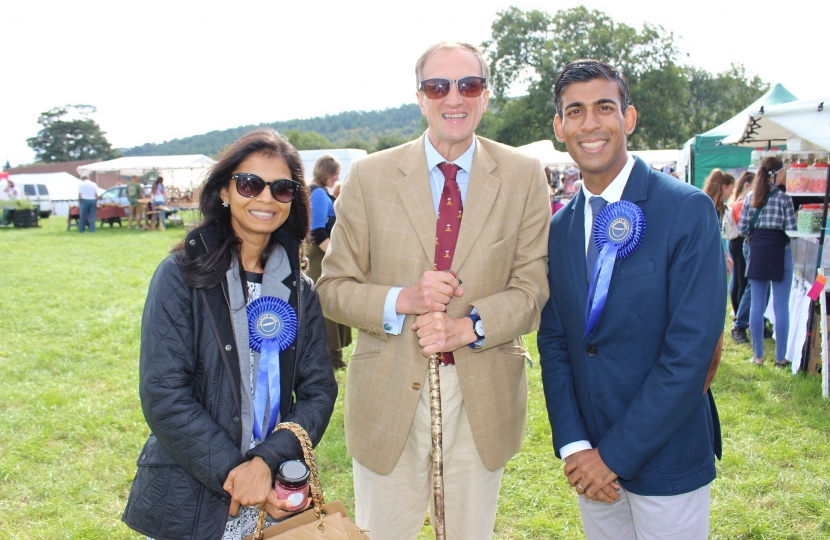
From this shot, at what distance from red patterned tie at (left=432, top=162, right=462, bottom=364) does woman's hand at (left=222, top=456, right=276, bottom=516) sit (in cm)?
82

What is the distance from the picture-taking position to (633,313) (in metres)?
2.06

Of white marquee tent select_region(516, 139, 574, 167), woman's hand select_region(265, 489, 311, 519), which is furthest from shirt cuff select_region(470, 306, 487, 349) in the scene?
white marquee tent select_region(516, 139, 574, 167)

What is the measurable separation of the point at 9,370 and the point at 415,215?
604cm

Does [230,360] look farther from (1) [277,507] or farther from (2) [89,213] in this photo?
(2) [89,213]

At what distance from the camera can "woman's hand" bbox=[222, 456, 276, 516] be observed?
1930 mm

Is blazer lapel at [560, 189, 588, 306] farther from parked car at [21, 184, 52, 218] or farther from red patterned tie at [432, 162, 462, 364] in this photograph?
parked car at [21, 184, 52, 218]

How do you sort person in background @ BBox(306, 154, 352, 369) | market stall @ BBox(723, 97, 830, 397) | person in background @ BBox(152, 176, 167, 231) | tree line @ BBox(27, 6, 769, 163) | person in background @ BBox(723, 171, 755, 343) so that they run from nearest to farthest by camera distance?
market stall @ BBox(723, 97, 830, 397) → person in background @ BBox(306, 154, 352, 369) → person in background @ BBox(723, 171, 755, 343) → person in background @ BBox(152, 176, 167, 231) → tree line @ BBox(27, 6, 769, 163)

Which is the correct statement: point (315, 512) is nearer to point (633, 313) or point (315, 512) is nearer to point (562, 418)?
point (562, 418)

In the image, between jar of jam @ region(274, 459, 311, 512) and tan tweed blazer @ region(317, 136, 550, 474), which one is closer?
jar of jam @ region(274, 459, 311, 512)

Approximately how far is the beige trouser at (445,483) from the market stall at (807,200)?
184 inches

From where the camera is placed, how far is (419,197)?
7.81ft

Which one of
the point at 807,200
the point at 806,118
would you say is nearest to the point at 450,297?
the point at 806,118

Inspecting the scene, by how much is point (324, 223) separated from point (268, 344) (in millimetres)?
3980

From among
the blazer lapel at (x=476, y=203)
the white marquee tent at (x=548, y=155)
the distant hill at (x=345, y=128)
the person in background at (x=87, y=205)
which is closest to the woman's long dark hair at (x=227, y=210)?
the blazer lapel at (x=476, y=203)
